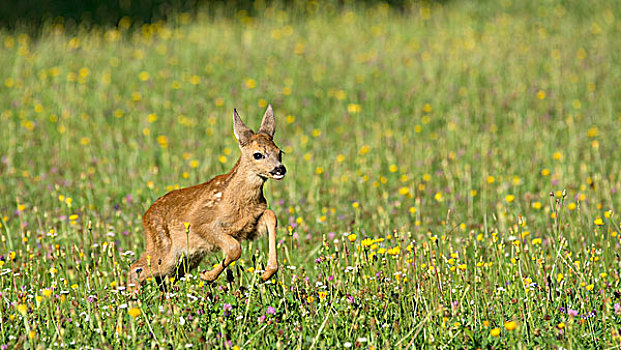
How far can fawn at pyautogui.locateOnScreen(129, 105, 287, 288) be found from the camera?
172 inches

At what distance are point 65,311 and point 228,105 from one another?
676 cm

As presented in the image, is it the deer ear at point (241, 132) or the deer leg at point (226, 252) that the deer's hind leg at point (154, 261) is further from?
the deer ear at point (241, 132)

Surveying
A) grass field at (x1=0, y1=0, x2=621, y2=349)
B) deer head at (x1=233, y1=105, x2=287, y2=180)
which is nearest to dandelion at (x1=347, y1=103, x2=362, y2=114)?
grass field at (x1=0, y1=0, x2=621, y2=349)

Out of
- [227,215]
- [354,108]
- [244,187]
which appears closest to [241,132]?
[244,187]

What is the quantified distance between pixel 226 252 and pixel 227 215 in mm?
225

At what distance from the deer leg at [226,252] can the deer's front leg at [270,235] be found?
0.18 meters

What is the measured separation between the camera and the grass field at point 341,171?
4.42 meters

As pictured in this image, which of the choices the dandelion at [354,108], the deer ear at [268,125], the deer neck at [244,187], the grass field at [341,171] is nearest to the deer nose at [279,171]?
the deer neck at [244,187]

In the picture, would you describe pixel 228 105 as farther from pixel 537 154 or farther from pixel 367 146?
pixel 537 154

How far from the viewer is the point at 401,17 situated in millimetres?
16609

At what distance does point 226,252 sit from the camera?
14.3ft

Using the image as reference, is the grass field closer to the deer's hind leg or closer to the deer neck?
→ the deer's hind leg

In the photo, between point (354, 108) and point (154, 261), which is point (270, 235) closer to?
point (154, 261)

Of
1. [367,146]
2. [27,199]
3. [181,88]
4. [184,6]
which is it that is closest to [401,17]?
[184,6]
